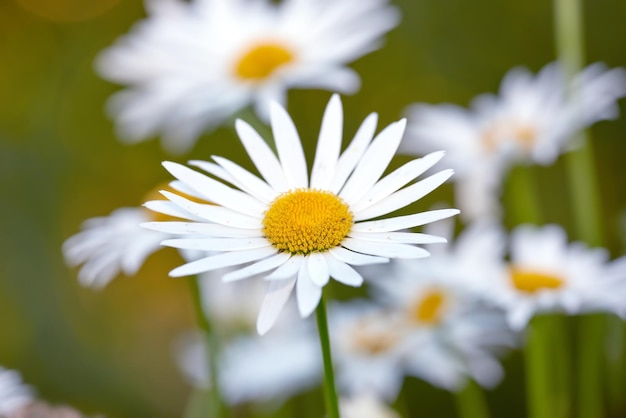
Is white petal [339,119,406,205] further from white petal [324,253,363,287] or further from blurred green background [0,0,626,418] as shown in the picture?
blurred green background [0,0,626,418]

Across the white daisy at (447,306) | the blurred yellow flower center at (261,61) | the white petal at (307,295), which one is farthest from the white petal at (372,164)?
the blurred yellow flower center at (261,61)

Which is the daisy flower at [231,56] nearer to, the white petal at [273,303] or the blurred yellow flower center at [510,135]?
the blurred yellow flower center at [510,135]

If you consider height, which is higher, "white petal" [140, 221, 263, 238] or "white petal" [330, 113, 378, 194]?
"white petal" [330, 113, 378, 194]

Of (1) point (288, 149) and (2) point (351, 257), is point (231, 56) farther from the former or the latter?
(2) point (351, 257)

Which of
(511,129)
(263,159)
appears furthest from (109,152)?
(263,159)

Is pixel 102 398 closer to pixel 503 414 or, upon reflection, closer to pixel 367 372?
pixel 503 414

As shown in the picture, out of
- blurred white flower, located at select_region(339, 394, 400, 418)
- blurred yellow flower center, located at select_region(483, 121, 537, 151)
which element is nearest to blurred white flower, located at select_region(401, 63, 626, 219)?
blurred yellow flower center, located at select_region(483, 121, 537, 151)

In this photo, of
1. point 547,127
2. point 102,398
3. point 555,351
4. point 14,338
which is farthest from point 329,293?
point 14,338
